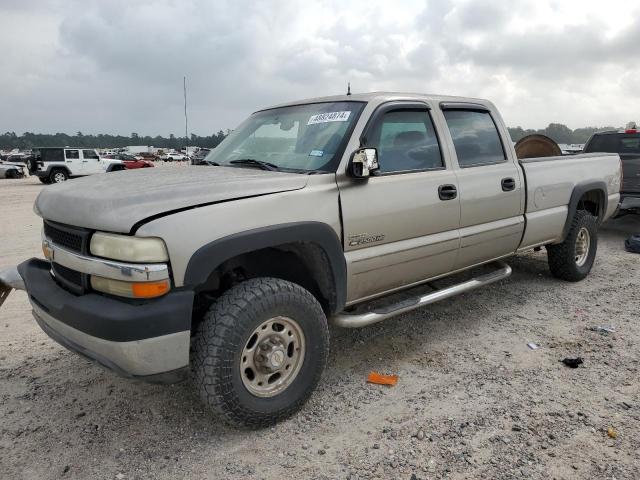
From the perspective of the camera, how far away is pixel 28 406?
3.02 meters

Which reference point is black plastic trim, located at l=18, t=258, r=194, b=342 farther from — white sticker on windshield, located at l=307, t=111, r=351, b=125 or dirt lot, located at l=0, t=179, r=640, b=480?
white sticker on windshield, located at l=307, t=111, r=351, b=125

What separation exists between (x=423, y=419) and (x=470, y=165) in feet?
6.77

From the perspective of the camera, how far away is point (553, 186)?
15.5 feet

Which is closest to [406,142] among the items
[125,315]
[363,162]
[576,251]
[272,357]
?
[363,162]

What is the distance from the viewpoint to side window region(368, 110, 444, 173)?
338 centimetres

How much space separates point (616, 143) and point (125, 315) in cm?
914

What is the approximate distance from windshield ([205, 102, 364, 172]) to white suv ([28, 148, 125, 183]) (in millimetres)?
19548

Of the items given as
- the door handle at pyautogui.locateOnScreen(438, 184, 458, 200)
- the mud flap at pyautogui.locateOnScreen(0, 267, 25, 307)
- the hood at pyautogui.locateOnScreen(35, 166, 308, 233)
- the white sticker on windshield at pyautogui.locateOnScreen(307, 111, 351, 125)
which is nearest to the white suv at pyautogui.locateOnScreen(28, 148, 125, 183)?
the mud flap at pyautogui.locateOnScreen(0, 267, 25, 307)

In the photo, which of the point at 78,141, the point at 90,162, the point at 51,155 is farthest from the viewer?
the point at 78,141

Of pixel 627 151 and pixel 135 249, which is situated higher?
pixel 627 151

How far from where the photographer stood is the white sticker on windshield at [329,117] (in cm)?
333

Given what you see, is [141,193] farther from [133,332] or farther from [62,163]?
[62,163]

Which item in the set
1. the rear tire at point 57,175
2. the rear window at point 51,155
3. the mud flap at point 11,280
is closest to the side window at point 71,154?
the rear window at point 51,155

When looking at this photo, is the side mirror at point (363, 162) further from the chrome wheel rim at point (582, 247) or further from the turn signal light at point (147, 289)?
the chrome wheel rim at point (582, 247)
